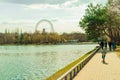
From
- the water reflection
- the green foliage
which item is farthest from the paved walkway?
the green foliage

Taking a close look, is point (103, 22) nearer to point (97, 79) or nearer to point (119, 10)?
point (119, 10)

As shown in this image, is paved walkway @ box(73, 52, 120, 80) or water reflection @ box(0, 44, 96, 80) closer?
paved walkway @ box(73, 52, 120, 80)

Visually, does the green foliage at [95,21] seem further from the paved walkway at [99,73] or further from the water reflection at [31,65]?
the paved walkway at [99,73]

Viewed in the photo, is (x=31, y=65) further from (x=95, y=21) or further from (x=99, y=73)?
(x=95, y=21)

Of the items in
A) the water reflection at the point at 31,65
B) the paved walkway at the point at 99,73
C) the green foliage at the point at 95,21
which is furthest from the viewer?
the green foliage at the point at 95,21

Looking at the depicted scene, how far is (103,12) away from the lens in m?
101

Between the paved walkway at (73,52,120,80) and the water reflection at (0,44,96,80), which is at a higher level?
the paved walkway at (73,52,120,80)

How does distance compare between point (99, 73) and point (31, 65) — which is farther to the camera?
point (31, 65)

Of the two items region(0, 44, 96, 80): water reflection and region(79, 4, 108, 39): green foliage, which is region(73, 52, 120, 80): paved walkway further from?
region(79, 4, 108, 39): green foliage

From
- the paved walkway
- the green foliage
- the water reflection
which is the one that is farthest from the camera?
the green foliage

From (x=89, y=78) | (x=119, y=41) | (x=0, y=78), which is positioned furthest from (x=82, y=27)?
(x=89, y=78)

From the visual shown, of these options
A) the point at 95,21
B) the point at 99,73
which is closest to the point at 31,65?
the point at 99,73

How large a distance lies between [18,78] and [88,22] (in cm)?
6990

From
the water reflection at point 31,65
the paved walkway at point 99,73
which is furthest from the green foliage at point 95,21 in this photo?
the paved walkway at point 99,73
